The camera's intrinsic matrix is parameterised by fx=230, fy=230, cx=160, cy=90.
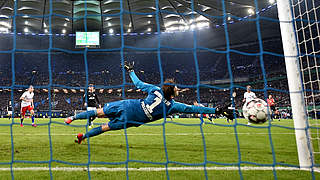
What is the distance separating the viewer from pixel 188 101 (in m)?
22.4

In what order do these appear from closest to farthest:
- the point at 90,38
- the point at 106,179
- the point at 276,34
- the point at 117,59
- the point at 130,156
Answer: the point at 106,179 < the point at 130,156 < the point at 90,38 < the point at 276,34 < the point at 117,59

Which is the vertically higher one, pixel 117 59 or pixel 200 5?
pixel 200 5

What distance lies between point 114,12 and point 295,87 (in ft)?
62.1

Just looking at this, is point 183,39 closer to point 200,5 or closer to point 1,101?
point 200,5

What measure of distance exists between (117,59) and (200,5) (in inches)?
480

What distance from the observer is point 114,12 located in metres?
19.8

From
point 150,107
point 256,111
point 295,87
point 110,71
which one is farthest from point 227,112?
point 110,71

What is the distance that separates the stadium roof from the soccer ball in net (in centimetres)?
1316

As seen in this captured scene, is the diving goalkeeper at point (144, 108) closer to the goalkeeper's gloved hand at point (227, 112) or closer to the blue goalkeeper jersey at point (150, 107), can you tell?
the blue goalkeeper jersey at point (150, 107)

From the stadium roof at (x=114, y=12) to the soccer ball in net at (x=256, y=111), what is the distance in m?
13.2

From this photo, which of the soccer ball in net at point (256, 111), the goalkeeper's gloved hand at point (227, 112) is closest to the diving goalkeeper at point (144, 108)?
the goalkeeper's gloved hand at point (227, 112)

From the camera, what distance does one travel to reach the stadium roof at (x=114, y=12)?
58.6 ft

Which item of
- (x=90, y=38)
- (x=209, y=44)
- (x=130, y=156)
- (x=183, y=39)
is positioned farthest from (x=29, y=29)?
(x=130, y=156)

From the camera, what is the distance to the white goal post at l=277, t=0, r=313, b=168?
111 inches
